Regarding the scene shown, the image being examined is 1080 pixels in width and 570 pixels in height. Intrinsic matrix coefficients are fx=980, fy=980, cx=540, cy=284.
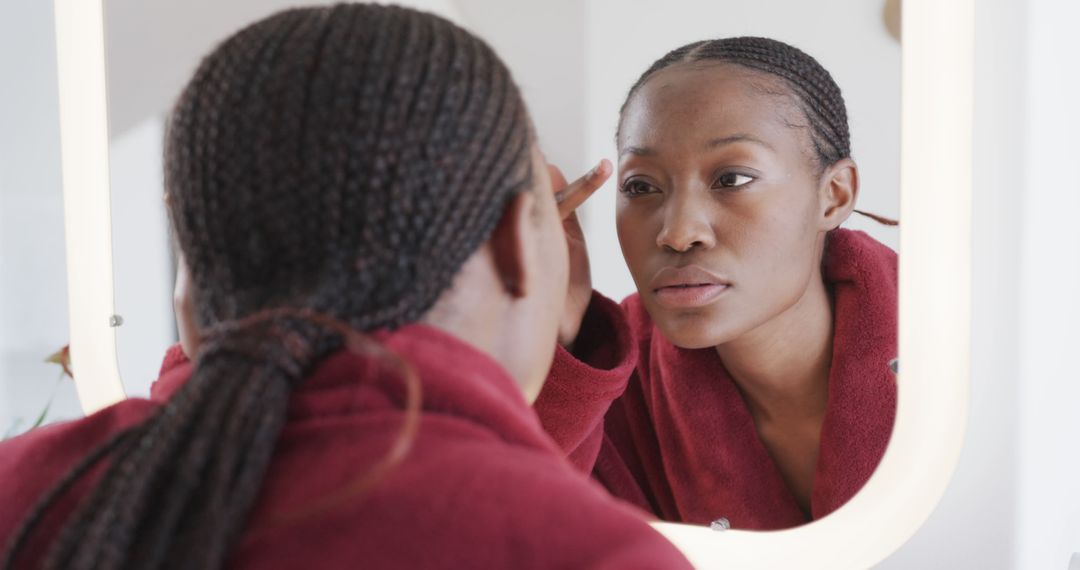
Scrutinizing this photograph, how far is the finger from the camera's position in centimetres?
58

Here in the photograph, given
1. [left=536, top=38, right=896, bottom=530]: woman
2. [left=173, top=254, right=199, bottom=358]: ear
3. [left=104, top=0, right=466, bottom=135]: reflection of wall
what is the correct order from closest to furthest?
[left=173, top=254, right=199, bottom=358]: ear < [left=536, top=38, right=896, bottom=530]: woman < [left=104, top=0, right=466, bottom=135]: reflection of wall

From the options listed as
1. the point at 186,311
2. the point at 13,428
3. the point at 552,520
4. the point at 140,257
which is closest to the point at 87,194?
the point at 140,257

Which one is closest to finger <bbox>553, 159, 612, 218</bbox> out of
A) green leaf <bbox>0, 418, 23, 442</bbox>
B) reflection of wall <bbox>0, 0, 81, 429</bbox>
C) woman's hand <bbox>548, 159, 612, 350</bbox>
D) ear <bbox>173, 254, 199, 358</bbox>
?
woman's hand <bbox>548, 159, 612, 350</bbox>

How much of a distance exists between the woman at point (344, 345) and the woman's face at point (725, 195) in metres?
0.16

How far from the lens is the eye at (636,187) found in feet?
1.83

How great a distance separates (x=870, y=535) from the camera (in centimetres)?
54

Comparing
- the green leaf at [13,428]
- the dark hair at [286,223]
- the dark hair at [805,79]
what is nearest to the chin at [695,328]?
the dark hair at [805,79]

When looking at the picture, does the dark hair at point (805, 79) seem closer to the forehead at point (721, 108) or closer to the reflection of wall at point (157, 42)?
the forehead at point (721, 108)

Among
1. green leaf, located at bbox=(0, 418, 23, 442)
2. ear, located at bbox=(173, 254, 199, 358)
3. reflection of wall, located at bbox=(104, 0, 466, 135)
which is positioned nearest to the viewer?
ear, located at bbox=(173, 254, 199, 358)

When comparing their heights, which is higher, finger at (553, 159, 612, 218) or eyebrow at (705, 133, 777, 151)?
eyebrow at (705, 133, 777, 151)

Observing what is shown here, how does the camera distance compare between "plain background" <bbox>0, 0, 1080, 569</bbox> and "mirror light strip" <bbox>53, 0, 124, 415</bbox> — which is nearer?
"plain background" <bbox>0, 0, 1080, 569</bbox>

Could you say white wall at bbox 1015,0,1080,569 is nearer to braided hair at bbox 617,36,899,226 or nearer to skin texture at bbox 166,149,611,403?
braided hair at bbox 617,36,899,226

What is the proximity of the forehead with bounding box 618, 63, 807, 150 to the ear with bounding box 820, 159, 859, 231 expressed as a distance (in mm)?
24

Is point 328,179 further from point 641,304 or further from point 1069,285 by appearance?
point 1069,285
